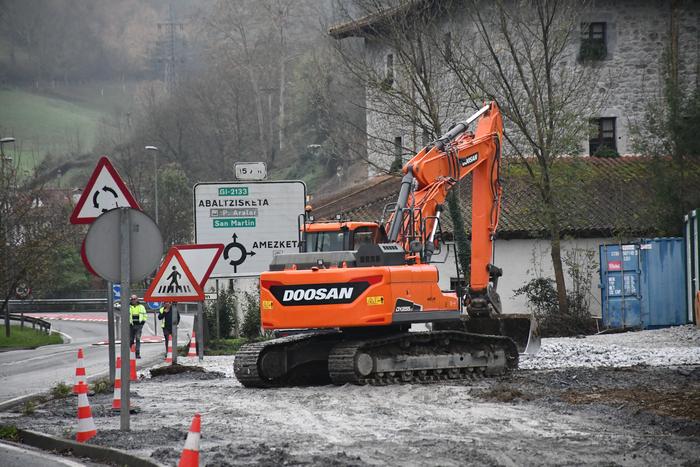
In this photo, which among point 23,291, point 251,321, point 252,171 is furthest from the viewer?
point 23,291

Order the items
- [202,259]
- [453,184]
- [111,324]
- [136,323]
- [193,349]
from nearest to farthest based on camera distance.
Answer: [111,324]
[453,184]
[202,259]
[193,349]
[136,323]

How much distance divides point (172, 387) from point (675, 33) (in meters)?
34.8

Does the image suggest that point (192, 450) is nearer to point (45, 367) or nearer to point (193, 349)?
point (45, 367)

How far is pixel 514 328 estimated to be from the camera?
A: 69.1ft

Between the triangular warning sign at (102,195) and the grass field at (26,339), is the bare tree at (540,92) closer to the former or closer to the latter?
the grass field at (26,339)

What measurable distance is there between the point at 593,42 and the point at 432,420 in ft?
121

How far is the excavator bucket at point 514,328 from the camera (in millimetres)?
20922

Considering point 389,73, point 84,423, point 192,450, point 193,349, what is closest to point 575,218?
point 389,73

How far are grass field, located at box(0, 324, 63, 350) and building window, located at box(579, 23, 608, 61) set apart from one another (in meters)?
24.6

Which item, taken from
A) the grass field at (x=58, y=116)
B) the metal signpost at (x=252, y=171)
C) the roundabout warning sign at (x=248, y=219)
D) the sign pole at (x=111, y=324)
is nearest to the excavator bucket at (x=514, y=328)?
the sign pole at (x=111, y=324)

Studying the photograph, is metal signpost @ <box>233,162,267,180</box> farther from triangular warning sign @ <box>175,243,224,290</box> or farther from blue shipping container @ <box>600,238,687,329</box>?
blue shipping container @ <box>600,238,687,329</box>

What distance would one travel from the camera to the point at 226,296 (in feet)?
121

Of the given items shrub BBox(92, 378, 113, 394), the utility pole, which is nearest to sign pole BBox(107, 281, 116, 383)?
shrub BBox(92, 378, 113, 394)

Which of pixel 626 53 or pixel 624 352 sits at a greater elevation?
pixel 626 53
